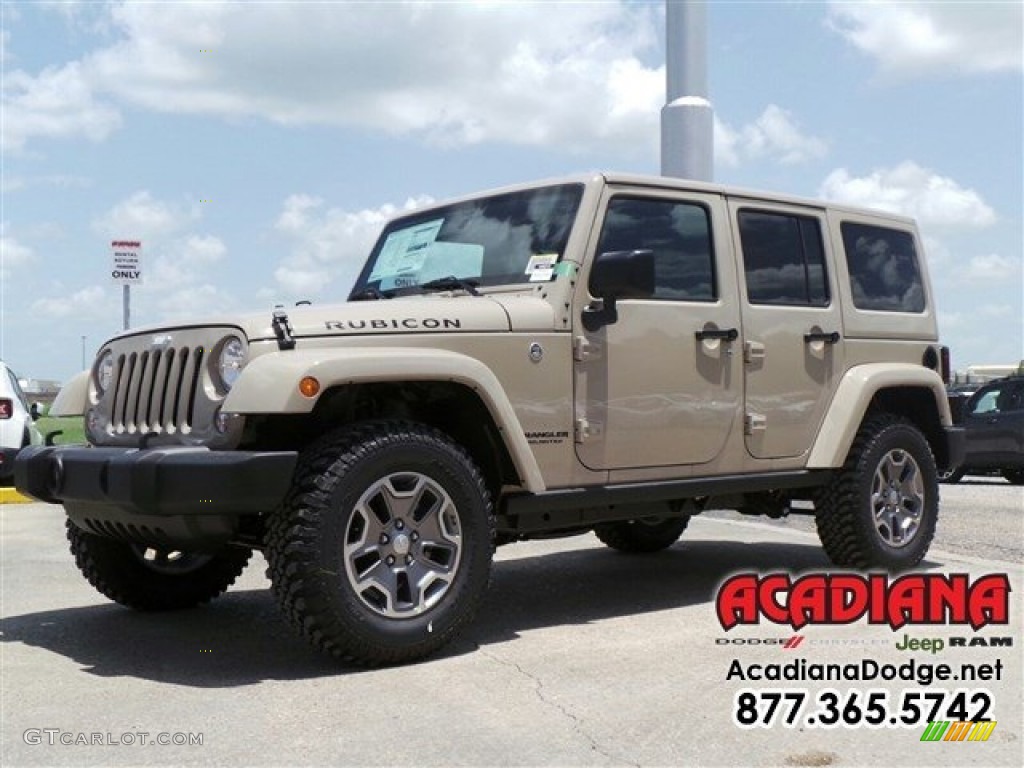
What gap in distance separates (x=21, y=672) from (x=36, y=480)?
79 cm

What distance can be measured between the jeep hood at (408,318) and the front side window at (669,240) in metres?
0.57

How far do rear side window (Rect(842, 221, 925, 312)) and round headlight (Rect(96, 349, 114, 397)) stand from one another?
13.0 feet

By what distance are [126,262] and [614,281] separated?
941cm

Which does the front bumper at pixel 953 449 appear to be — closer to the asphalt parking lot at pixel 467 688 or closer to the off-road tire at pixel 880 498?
the off-road tire at pixel 880 498

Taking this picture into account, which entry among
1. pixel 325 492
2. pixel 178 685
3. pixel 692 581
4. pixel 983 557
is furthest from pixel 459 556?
pixel 983 557

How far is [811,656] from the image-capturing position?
4512 millimetres

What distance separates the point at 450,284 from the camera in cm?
540

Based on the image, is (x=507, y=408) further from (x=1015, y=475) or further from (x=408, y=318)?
(x=1015, y=475)

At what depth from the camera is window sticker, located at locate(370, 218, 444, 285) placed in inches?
232

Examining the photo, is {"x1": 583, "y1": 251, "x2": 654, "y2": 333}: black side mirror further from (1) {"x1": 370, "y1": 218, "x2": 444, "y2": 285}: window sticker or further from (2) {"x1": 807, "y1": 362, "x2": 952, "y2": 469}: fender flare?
(2) {"x1": 807, "y1": 362, "x2": 952, "y2": 469}: fender flare

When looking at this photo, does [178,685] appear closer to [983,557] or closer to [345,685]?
[345,685]

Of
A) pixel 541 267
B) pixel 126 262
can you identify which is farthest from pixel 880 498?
pixel 126 262

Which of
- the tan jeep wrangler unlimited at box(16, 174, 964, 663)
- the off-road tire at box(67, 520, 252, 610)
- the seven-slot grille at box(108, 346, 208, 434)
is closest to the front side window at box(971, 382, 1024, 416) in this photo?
the tan jeep wrangler unlimited at box(16, 174, 964, 663)

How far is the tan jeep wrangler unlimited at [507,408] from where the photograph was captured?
4.30m
